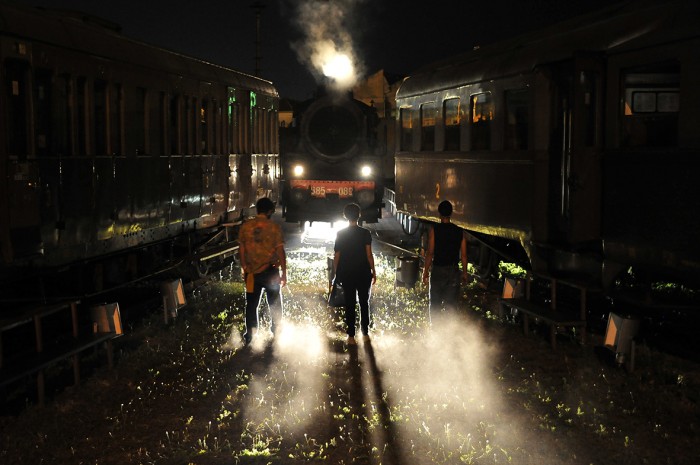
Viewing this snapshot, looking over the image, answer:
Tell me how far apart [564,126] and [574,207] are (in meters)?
1.06

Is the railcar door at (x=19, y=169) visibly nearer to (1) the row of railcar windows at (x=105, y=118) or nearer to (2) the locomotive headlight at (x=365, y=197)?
(1) the row of railcar windows at (x=105, y=118)

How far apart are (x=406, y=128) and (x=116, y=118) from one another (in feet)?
25.5

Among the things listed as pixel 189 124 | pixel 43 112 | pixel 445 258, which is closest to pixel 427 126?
pixel 189 124

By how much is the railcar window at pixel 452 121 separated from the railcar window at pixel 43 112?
7143 millimetres

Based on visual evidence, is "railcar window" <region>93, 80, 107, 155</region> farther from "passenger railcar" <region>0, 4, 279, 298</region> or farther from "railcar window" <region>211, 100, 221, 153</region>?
"railcar window" <region>211, 100, 221, 153</region>

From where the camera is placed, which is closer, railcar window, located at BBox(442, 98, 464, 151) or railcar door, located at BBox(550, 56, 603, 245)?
railcar door, located at BBox(550, 56, 603, 245)

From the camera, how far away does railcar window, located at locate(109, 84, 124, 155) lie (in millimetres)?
10188

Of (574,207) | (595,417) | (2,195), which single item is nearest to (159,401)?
(2,195)

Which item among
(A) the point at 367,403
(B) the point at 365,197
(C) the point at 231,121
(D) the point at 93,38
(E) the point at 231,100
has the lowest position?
(A) the point at 367,403

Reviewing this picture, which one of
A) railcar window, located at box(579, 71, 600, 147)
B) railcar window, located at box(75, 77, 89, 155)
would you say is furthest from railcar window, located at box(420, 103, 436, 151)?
railcar window, located at box(75, 77, 89, 155)

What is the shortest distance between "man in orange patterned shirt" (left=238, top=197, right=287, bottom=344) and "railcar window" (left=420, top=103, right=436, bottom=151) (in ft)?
21.2

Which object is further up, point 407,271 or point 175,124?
point 175,124

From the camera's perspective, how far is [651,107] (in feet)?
28.8

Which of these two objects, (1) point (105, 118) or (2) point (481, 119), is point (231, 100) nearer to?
(2) point (481, 119)
